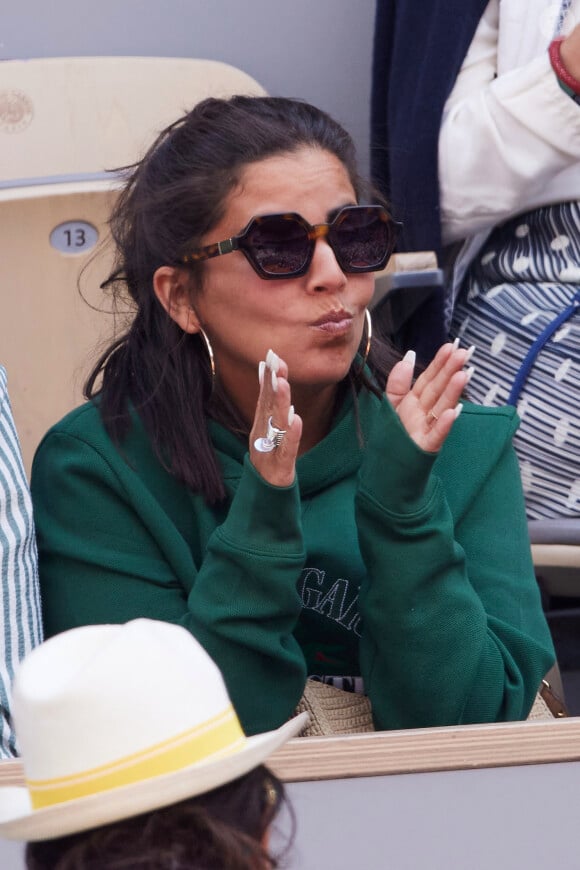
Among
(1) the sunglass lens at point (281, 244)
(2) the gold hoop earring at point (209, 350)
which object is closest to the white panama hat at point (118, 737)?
(1) the sunglass lens at point (281, 244)

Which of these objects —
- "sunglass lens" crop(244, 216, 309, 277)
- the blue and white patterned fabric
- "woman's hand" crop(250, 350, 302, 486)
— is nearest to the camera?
"woman's hand" crop(250, 350, 302, 486)

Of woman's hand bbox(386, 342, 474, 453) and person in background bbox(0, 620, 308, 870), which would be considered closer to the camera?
person in background bbox(0, 620, 308, 870)

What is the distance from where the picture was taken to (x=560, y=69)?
2156mm

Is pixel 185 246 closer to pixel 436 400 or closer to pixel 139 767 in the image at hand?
pixel 436 400

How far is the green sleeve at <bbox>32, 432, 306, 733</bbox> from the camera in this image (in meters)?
1.42

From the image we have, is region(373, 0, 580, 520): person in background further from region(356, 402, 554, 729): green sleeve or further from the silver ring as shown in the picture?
the silver ring

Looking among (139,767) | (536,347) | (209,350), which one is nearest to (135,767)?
(139,767)

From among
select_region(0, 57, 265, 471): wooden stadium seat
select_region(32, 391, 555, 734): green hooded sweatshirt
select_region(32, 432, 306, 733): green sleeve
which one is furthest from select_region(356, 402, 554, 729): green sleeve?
select_region(0, 57, 265, 471): wooden stadium seat

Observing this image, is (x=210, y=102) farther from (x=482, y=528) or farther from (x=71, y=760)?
(x=71, y=760)

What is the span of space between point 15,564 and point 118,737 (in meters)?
0.93

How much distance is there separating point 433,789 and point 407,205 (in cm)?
156

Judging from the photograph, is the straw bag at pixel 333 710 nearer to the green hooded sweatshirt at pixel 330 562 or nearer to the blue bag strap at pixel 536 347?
the green hooded sweatshirt at pixel 330 562

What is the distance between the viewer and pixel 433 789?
0.98 m

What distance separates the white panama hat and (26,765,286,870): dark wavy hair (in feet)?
0.04
